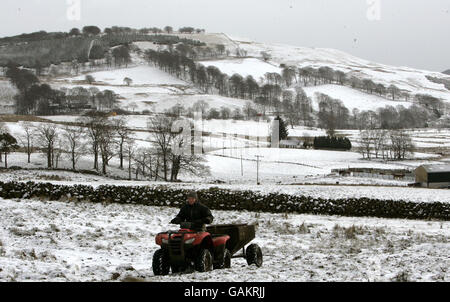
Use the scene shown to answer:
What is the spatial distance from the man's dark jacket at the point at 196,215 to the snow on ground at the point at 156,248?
1.24m

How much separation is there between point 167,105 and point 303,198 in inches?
6521

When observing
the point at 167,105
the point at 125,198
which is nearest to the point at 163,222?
the point at 125,198

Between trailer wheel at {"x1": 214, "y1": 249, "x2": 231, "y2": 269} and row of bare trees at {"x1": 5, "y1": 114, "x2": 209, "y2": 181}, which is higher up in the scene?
trailer wheel at {"x1": 214, "y1": 249, "x2": 231, "y2": 269}

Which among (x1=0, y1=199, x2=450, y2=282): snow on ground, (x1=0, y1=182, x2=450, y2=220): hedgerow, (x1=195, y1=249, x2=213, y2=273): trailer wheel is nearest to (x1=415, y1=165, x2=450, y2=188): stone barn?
(x1=0, y1=182, x2=450, y2=220): hedgerow

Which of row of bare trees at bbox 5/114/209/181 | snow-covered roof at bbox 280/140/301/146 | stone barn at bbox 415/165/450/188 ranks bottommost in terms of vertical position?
stone barn at bbox 415/165/450/188

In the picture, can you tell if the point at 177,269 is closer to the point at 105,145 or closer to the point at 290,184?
the point at 290,184

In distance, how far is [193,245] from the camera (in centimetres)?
1202

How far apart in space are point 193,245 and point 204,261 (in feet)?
1.56

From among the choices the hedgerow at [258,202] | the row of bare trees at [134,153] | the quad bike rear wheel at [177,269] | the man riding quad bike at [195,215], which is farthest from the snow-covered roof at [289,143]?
the quad bike rear wheel at [177,269]

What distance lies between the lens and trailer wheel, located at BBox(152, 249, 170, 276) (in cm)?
1215

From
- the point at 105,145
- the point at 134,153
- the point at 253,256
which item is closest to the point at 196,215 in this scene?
the point at 253,256

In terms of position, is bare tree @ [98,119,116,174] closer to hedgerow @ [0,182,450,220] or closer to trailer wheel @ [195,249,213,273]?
hedgerow @ [0,182,450,220]
